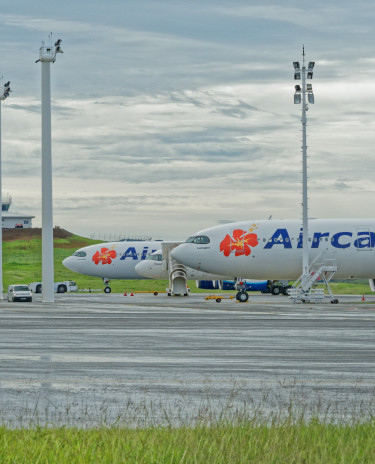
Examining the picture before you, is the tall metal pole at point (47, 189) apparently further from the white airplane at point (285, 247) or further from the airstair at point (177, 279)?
the airstair at point (177, 279)

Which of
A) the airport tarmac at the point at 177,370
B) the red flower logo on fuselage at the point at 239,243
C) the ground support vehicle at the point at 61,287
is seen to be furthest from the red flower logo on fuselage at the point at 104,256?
the airport tarmac at the point at 177,370

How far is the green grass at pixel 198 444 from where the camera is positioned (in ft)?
30.0

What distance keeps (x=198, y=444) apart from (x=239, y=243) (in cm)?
5263

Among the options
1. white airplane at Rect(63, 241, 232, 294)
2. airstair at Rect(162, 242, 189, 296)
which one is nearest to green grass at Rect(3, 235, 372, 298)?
white airplane at Rect(63, 241, 232, 294)

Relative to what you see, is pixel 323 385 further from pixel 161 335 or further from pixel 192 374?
pixel 161 335

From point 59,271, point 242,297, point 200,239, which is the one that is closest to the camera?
point 242,297

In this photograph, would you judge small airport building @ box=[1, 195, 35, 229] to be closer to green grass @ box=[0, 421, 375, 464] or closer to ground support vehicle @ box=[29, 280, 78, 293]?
ground support vehicle @ box=[29, 280, 78, 293]

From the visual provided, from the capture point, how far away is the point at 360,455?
372 inches

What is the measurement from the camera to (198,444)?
9.73 metres

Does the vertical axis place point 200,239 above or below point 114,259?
above

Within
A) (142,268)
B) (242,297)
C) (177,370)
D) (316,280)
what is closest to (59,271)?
(142,268)

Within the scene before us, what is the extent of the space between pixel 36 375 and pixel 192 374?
334 cm

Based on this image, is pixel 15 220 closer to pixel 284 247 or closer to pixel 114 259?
pixel 114 259

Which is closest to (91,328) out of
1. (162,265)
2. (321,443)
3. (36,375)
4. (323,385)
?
(36,375)
